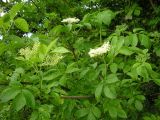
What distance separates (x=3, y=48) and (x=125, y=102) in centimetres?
93

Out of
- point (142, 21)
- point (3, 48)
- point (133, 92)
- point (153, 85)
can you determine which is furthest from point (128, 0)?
point (3, 48)

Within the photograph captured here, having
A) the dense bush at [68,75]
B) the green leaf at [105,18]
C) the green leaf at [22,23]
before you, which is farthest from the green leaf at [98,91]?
the green leaf at [105,18]

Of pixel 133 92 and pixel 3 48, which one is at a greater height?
pixel 3 48

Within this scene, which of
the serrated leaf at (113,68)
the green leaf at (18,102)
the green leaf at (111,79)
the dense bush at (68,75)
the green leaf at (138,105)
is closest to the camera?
the green leaf at (18,102)

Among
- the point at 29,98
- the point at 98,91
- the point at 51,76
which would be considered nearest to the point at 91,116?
A: the point at 98,91

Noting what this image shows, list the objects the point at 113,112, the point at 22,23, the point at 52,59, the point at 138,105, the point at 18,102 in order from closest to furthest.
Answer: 1. the point at 18,102
2. the point at 52,59
3. the point at 22,23
4. the point at 113,112
5. the point at 138,105

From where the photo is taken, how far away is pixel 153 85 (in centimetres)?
333

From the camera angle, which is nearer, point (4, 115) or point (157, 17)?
point (4, 115)

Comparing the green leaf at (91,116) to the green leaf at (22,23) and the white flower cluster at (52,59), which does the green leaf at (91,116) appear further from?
the green leaf at (22,23)

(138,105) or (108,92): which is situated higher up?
(108,92)

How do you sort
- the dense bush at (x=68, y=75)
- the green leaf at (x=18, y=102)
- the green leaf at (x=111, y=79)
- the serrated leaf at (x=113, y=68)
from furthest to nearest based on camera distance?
the serrated leaf at (x=113, y=68) < the green leaf at (x=111, y=79) < the dense bush at (x=68, y=75) < the green leaf at (x=18, y=102)

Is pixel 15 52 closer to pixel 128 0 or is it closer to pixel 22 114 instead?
pixel 22 114

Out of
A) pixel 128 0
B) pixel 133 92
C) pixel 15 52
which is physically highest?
pixel 128 0

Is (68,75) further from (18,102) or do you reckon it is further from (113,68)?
(18,102)
